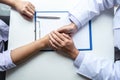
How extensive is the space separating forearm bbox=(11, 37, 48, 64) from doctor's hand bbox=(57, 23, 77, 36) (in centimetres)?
7

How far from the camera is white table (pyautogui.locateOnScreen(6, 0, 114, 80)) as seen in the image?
0.78m

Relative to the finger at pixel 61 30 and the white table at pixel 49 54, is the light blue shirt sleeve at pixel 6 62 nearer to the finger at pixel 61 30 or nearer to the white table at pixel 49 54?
the white table at pixel 49 54

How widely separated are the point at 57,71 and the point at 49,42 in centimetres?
11

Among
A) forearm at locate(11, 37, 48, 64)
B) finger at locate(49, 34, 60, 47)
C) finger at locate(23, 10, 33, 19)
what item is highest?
finger at locate(23, 10, 33, 19)

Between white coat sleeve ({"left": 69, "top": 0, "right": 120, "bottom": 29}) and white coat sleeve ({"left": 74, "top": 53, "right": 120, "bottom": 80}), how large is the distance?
0.44 feet

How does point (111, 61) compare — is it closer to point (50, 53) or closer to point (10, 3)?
point (50, 53)

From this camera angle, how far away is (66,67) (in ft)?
Answer: 2.55

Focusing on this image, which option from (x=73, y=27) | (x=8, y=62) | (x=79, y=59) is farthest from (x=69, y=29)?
(x=8, y=62)

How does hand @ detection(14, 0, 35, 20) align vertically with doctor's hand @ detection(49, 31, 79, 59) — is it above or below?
above

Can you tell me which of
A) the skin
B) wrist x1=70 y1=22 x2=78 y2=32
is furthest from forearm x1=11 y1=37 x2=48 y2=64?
wrist x1=70 y1=22 x2=78 y2=32

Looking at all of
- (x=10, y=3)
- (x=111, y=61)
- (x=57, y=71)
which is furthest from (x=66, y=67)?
(x=10, y=3)

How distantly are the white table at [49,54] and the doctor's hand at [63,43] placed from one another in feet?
0.09

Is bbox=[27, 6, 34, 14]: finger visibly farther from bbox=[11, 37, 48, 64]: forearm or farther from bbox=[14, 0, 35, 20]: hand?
bbox=[11, 37, 48, 64]: forearm

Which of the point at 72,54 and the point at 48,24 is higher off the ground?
the point at 48,24
